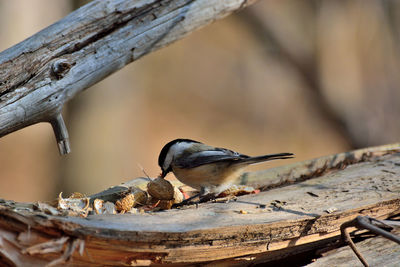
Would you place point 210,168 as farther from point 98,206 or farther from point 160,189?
point 98,206

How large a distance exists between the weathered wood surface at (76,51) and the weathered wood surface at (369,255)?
45.9 inches

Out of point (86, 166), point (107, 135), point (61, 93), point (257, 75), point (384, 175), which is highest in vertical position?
point (257, 75)

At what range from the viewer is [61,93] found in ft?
6.37

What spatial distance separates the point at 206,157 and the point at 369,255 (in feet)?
3.62

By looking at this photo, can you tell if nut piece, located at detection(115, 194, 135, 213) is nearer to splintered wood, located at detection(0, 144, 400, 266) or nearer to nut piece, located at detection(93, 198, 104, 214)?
nut piece, located at detection(93, 198, 104, 214)

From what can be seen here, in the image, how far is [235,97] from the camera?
7531 mm

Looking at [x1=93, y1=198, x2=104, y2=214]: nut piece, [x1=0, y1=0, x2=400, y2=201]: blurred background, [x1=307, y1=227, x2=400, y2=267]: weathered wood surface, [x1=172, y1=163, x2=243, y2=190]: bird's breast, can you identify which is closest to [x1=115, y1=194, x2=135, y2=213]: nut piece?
[x1=93, y1=198, x2=104, y2=214]: nut piece

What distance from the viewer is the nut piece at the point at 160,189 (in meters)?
2.18

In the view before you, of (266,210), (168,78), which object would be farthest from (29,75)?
(168,78)

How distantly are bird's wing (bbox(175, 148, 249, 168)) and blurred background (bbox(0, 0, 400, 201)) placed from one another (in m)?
2.49

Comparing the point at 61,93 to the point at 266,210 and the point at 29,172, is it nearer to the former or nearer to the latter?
the point at 266,210

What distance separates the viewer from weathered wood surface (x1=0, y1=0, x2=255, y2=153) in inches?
73.2

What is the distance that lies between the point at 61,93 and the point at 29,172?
4288mm

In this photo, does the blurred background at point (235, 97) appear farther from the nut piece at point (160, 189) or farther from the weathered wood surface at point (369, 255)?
the weathered wood surface at point (369, 255)
